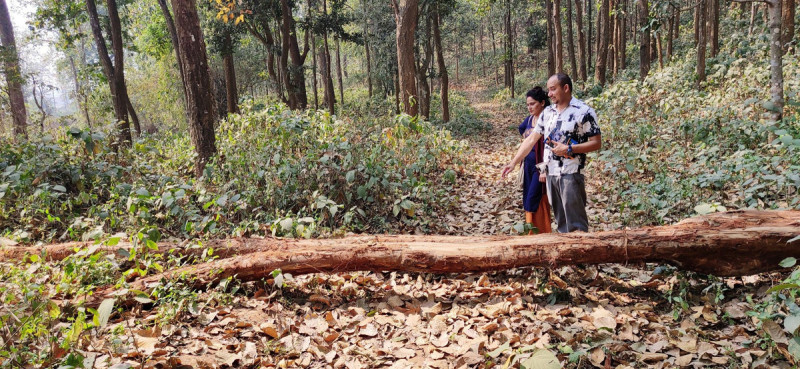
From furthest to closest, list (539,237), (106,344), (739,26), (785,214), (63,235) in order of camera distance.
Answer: (739,26) → (63,235) → (539,237) → (785,214) → (106,344)

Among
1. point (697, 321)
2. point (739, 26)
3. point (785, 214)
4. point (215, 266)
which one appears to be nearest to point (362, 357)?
point (215, 266)

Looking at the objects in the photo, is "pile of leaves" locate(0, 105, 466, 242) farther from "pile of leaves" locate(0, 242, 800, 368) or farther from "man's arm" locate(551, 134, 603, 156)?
"man's arm" locate(551, 134, 603, 156)

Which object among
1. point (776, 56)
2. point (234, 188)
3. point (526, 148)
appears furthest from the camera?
point (234, 188)

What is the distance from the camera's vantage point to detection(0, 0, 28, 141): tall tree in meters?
10.7

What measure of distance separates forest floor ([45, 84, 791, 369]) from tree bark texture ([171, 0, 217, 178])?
12.4 ft

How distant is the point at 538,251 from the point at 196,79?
5.56m

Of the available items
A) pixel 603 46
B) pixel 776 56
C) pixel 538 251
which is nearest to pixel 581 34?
pixel 603 46

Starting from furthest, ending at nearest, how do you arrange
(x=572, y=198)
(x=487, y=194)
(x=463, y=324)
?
(x=487, y=194), (x=572, y=198), (x=463, y=324)

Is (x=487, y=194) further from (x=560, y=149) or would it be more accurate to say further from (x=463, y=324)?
(x=463, y=324)

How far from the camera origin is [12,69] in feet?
35.1

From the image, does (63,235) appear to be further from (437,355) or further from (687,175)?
(687,175)

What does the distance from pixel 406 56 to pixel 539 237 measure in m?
7.10

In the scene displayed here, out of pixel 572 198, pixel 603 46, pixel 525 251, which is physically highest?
pixel 603 46

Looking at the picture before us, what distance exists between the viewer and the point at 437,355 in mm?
2938
